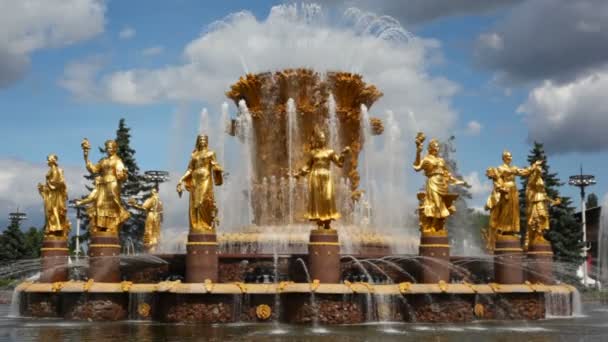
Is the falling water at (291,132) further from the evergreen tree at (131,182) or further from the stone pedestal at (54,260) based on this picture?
the evergreen tree at (131,182)

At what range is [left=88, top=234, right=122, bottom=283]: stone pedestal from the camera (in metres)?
19.2

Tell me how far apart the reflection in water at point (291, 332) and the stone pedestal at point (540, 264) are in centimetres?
318

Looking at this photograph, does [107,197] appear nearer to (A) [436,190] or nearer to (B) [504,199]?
(A) [436,190]

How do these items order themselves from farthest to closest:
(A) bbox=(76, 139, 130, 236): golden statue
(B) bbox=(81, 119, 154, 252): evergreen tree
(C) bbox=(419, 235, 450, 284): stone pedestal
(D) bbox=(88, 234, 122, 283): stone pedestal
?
(B) bbox=(81, 119, 154, 252): evergreen tree
(A) bbox=(76, 139, 130, 236): golden statue
(D) bbox=(88, 234, 122, 283): stone pedestal
(C) bbox=(419, 235, 450, 284): stone pedestal

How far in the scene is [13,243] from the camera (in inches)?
2301

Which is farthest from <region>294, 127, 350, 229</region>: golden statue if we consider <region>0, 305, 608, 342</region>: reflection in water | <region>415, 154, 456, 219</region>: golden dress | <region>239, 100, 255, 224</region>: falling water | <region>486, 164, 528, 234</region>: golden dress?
<region>239, 100, 255, 224</region>: falling water

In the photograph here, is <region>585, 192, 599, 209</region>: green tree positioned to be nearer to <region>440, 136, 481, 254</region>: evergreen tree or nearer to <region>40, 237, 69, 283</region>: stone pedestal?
<region>440, 136, 481, 254</region>: evergreen tree

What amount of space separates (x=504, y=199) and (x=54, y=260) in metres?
12.7

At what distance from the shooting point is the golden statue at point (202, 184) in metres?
18.0

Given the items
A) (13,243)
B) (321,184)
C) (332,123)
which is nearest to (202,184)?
(321,184)

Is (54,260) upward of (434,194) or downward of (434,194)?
downward

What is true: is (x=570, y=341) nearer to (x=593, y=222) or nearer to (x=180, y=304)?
(x=180, y=304)

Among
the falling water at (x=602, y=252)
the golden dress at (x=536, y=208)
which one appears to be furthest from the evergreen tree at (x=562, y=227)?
the golden dress at (x=536, y=208)

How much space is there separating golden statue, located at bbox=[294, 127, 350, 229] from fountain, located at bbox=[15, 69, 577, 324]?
0.05 meters
